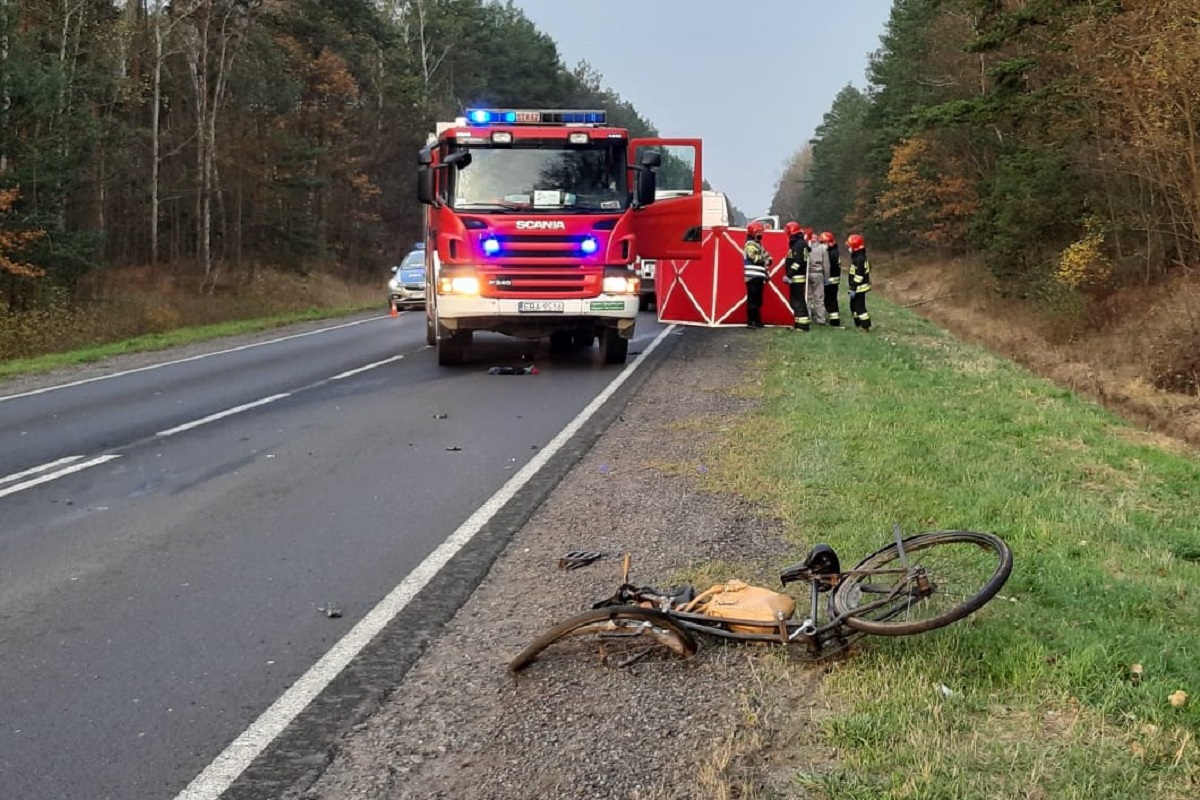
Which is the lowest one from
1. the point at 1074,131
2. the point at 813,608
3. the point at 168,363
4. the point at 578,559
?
the point at 578,559

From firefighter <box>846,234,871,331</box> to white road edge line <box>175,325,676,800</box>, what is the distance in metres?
11.8

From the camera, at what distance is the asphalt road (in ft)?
13.2

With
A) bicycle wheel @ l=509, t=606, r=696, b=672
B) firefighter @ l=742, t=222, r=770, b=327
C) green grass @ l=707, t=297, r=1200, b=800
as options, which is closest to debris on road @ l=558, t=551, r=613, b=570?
green grass @ l=707, t=297, r=1200, b=800

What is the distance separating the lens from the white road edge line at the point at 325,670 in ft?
11.8

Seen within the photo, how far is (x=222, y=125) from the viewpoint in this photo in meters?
37.0

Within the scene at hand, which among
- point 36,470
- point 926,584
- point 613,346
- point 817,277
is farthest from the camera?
point 817,277

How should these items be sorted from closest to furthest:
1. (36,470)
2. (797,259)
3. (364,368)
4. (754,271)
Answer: (36,470) → (364,368) → (797,259) → (754,271)

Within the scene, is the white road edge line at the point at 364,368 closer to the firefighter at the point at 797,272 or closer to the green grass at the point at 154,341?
the green grass at the point at 154,341

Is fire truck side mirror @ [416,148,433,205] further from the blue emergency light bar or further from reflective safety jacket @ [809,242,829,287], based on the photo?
reflective safety jacket @ [809,242,829,287]

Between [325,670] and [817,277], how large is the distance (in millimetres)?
16869

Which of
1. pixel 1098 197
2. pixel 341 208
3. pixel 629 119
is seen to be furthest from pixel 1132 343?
pixel 629 119

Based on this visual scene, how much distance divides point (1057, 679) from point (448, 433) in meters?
6.79

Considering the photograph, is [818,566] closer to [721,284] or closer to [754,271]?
[754,271]

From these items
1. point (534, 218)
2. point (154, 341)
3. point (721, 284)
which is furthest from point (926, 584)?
point (154, 341)
